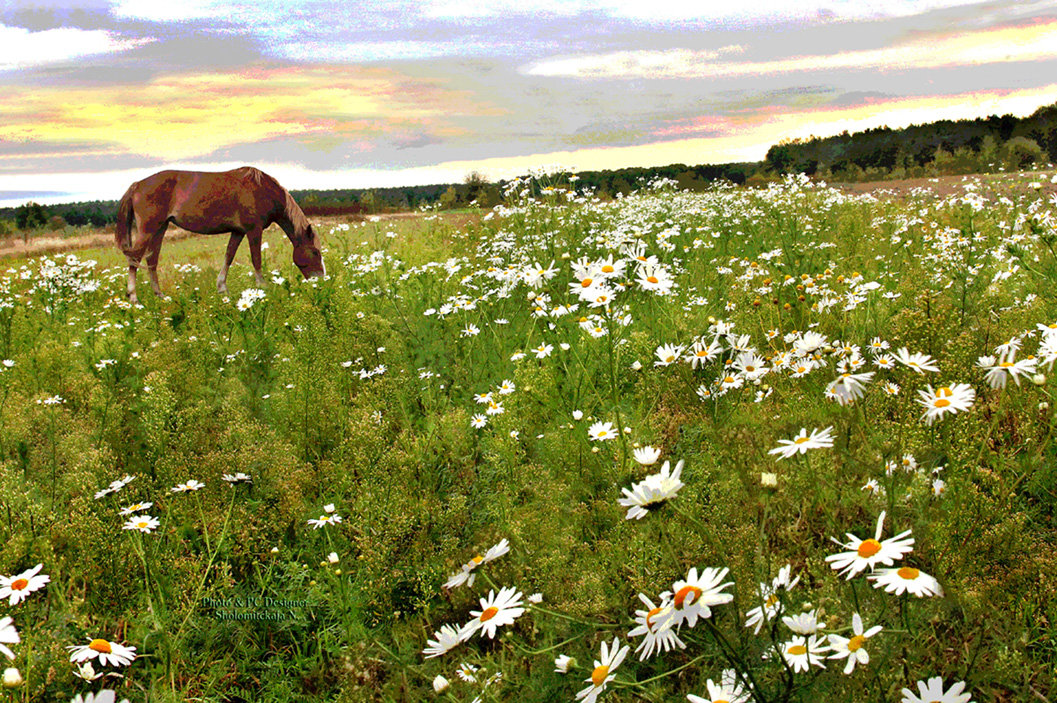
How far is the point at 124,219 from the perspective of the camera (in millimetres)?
7973

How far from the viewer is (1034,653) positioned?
1699 millimetres

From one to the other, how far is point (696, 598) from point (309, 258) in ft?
24.3

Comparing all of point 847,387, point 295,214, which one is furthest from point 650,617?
Answer: point 295,214

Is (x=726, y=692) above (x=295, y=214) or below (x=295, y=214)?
below

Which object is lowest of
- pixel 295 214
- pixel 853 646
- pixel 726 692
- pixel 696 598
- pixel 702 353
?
pixel 726 692

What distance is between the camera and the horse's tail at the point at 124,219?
26.0ft

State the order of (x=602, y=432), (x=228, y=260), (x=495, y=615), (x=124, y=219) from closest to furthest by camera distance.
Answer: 1. (x=495, y=615)
2. (x=602, y=432)
3. (x=228, y=260)
4. (x=124, y=219)

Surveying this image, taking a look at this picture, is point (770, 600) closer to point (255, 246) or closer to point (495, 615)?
point (495, 615)

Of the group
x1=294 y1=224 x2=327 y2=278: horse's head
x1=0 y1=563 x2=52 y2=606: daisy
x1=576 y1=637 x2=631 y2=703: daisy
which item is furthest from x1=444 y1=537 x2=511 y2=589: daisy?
x1=294 y1=224 x2=327 y2=278: horse's head

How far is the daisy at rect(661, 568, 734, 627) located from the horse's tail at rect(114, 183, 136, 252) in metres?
8.48

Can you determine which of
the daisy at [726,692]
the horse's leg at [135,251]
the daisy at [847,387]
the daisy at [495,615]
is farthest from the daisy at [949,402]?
the horse's leg at [135,251]

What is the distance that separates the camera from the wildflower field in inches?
58.9

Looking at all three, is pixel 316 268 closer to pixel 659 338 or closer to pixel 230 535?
pixel 659 338

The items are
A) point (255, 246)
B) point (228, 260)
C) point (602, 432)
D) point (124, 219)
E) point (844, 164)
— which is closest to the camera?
point (602, 432)
